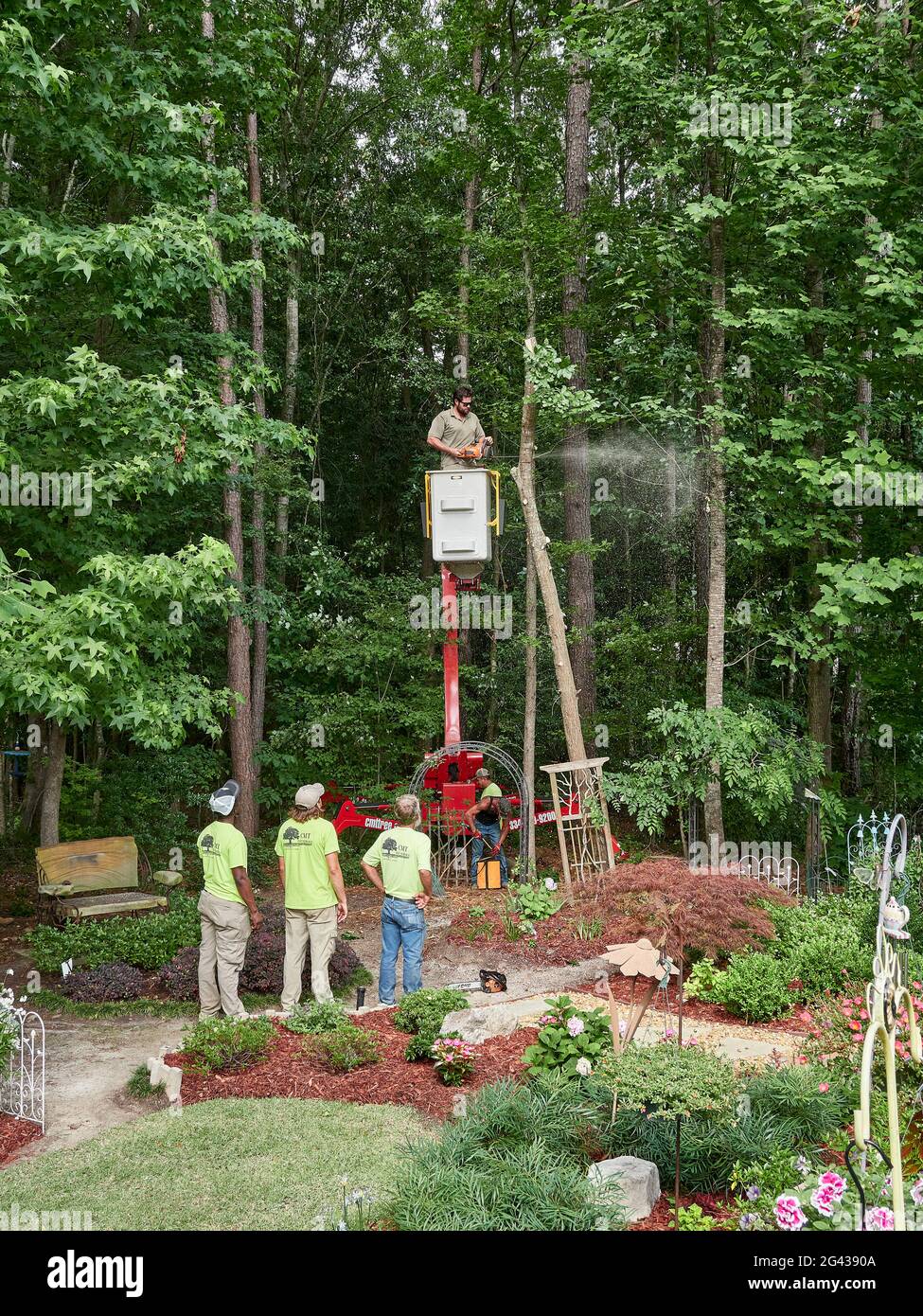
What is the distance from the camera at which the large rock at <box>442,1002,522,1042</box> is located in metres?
6.74

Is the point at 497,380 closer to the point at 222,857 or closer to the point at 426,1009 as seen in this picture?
the point at 222,857

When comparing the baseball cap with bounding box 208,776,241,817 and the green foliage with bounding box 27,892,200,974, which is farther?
the green foliage with bounding box 27,892,200,974

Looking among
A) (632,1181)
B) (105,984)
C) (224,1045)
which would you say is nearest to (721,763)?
(224,1045)

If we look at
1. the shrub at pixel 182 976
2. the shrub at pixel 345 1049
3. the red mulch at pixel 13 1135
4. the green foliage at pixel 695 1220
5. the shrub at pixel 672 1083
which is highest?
the shrub at pixel 672 1083

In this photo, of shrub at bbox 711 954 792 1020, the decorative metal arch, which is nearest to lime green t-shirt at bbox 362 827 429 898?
shrub at bbox 711 954 792 1020

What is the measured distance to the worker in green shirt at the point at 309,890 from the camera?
7.38m

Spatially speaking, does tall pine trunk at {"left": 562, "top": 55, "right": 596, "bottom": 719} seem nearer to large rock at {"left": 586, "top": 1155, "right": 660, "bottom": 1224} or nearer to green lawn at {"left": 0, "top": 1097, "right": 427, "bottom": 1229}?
green lawn at {"left": 0, "top": 1097, "right": 427, "bottom": 1229}

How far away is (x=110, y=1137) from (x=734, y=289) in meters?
9.11

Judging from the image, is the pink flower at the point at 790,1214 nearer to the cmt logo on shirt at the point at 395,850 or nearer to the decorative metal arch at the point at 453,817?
the cmt logo on shirt at the point at 395,850

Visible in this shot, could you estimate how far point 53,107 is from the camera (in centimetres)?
→ 856
